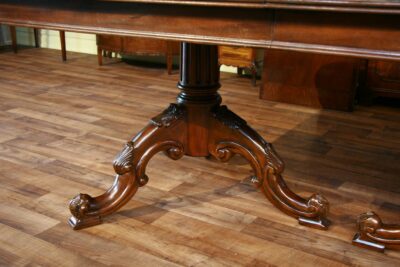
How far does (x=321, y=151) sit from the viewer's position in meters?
2.21

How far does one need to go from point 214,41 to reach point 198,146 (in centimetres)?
64

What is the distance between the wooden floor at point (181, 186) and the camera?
4.50 ft

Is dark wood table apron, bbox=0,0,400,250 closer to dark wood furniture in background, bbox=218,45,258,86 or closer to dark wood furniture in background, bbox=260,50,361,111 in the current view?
dark wood furniture in background, bbox=260,50,361,111

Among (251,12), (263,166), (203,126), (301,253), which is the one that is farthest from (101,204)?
(251,12)

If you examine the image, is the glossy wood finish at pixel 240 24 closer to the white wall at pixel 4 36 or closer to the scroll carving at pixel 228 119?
the scroll carving at pixel 228 119

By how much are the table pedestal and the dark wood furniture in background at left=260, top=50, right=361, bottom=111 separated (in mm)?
1457

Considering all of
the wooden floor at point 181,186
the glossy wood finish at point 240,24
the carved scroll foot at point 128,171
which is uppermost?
the glossy wood finish at point 240,24

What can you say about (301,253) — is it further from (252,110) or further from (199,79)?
(252,110)

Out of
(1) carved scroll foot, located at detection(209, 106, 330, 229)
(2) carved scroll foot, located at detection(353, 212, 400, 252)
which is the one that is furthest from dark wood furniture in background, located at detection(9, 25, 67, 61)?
(2) carved scroll foot, located at detection(353, 212, 400, 252)

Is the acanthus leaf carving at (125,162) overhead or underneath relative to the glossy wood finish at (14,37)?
underneath

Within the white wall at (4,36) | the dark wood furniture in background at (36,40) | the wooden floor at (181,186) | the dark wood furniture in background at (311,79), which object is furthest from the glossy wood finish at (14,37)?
the dark wood furniture in background at (311,79)

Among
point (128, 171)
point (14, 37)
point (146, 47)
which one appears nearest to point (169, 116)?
point (128, 171)

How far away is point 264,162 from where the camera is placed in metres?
1.52

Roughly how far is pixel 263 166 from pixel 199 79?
36 cm
